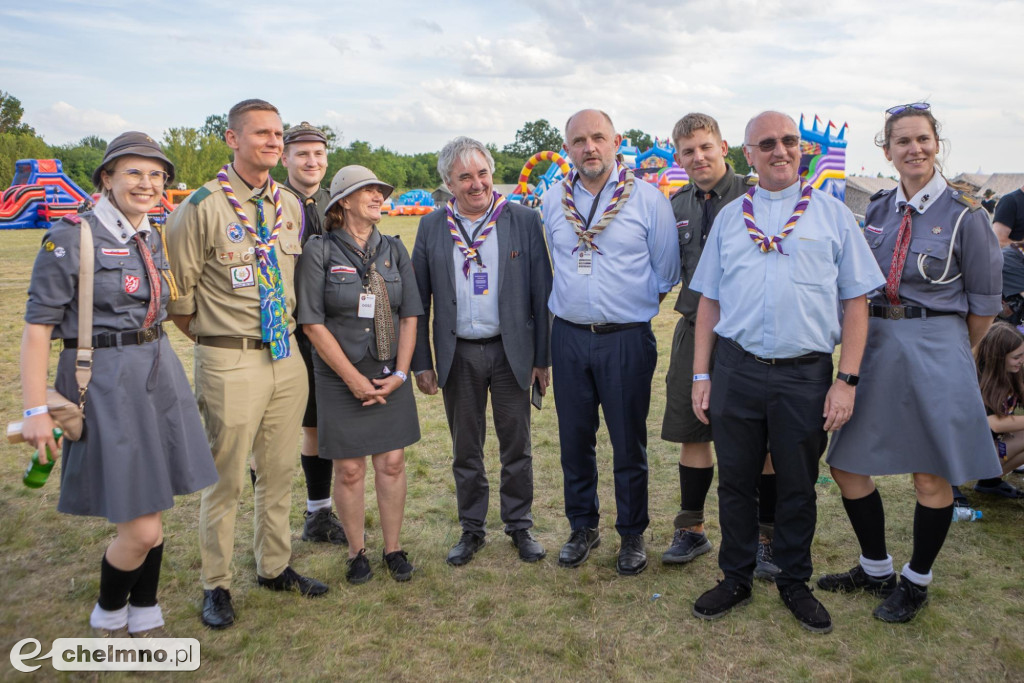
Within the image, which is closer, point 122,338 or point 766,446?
point 122,338

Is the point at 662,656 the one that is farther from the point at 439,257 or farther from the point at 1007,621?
the point at 439,257

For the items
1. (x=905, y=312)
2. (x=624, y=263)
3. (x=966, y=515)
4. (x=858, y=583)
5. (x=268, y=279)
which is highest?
(x=624, y=263)

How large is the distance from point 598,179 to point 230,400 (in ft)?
7.42

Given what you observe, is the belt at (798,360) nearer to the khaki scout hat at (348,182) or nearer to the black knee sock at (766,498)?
the black knee sock at (766,498)

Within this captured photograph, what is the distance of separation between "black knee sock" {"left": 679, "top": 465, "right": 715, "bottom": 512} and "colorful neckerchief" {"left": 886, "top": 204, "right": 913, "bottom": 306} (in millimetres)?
1414

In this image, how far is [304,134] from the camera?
4.57m

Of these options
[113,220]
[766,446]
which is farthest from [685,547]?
[113,220]

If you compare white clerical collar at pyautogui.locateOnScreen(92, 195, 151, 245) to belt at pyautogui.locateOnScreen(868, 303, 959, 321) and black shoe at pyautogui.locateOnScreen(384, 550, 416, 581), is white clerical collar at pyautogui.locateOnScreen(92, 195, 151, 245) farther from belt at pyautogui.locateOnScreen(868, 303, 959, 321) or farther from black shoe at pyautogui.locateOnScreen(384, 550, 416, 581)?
belt at pyautogui.locateOnScreen(868, 303, 959, 321)

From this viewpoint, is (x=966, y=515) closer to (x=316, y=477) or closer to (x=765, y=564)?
(x=765, y=564)

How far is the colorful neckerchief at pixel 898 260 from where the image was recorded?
349cm

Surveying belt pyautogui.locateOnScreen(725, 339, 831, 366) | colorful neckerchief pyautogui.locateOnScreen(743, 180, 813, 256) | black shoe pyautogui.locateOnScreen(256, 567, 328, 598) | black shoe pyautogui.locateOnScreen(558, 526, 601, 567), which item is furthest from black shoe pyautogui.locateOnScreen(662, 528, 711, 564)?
black shoe pyautogui.locateOnScreen(256, 567, 328, 598)

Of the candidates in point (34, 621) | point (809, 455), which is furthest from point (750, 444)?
point (34, 621)

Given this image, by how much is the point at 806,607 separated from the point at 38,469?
3480 millimetres

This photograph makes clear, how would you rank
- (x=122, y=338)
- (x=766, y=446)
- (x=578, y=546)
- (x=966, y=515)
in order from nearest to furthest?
(x=122, y=338), (x=766, y=446), (x=578, y=546), (x=966, y=515)
